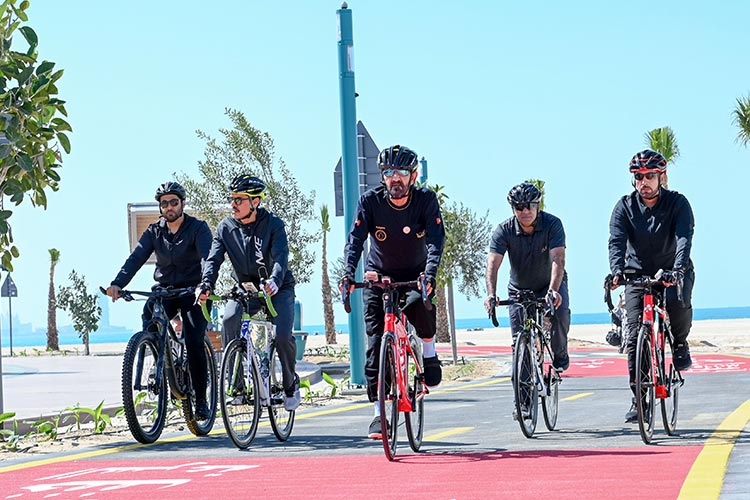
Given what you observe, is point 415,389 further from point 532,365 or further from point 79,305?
point 79,305

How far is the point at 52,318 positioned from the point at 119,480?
64953 mm

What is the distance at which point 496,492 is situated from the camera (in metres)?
7.14

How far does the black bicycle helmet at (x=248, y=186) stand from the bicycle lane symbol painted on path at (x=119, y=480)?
2373mm

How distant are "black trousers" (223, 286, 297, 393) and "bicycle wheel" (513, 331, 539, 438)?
1.76 meters

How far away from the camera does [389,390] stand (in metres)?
9.08

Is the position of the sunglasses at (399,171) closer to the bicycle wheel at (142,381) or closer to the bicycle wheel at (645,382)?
the bicycle wheel at (645,382)

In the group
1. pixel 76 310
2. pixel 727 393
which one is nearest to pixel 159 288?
pixel 727 393

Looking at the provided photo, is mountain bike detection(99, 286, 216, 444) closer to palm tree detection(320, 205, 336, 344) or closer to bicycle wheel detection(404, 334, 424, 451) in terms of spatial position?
bicycle wheel detection(404, 334, 424, 451)

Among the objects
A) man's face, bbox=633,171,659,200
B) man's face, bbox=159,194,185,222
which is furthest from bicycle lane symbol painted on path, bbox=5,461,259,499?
man's face, bbox=633,171,659,200

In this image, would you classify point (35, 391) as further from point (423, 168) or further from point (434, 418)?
point (423, 168)

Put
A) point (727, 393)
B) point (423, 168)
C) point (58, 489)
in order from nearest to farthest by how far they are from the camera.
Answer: point (58, 489) → point (727, 393) → point (423, 168)

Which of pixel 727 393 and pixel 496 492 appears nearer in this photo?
pixel 496 492

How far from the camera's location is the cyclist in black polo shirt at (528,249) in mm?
10844

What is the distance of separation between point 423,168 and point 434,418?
17.9m
